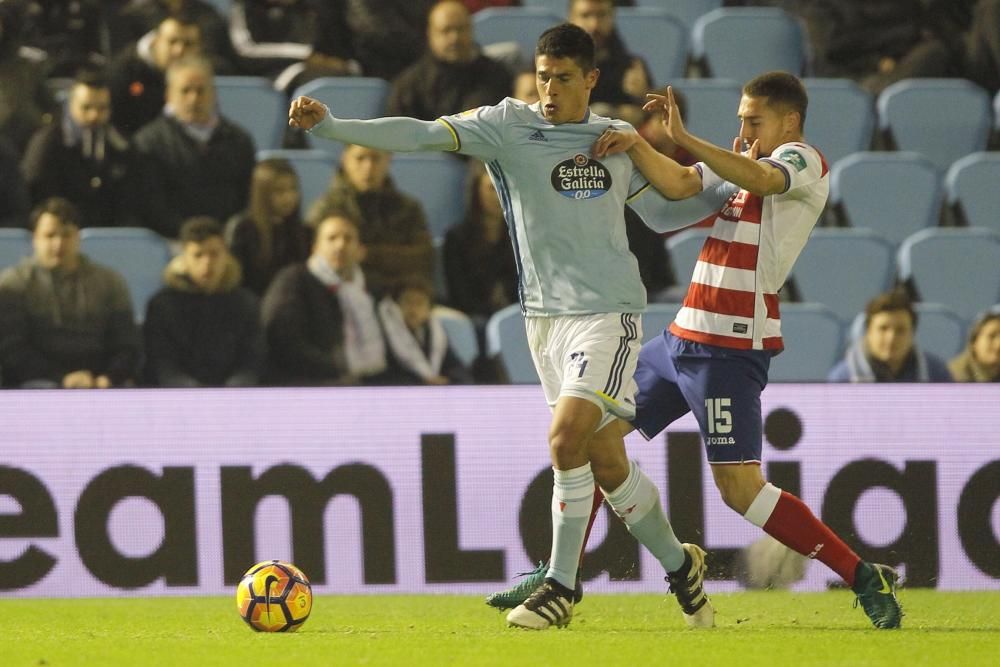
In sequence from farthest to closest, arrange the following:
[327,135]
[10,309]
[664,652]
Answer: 1. [10,309]
2. [327,135]
3. [664,652]

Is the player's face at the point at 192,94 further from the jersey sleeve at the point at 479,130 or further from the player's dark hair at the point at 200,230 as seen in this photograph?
the jersey sleeve at the point at 479,130

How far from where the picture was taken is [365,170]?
888 cm

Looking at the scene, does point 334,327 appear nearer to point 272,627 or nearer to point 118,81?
point 118,81

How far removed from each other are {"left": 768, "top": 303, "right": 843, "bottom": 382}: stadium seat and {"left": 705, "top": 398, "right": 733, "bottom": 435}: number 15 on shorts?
3.32 m

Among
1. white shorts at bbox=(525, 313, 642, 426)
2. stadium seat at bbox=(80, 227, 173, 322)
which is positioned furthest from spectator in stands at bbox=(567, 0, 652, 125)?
white shorts at bbox=(525, 313, 642, 426)

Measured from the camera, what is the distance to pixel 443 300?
9.08 m

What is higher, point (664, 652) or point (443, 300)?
point (443, 300)

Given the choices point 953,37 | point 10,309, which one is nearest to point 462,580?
point 10,309

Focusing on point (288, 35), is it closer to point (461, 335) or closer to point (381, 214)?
point (381, 214)

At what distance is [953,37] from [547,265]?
259 inches

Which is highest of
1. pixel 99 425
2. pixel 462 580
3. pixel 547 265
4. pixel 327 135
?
pixel 327 135

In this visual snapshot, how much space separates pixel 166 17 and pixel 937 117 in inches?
197

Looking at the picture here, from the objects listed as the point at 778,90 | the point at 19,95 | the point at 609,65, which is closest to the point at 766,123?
the point at 778,90

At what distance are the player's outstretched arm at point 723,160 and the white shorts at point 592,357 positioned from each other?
603 millimetres
